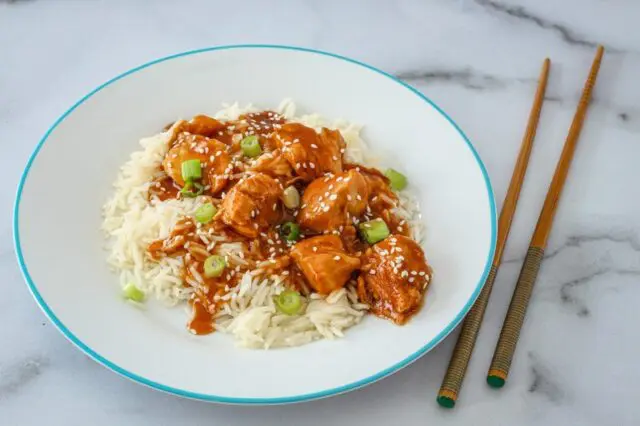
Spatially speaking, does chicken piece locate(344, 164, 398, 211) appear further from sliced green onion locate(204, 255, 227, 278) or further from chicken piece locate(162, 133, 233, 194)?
sliced green onion locate(204, 255, 227, 278)

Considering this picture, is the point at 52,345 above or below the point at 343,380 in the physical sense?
below

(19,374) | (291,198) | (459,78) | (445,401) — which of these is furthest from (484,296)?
(19,374)

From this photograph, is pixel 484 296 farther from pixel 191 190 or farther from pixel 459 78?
pixel 459 78

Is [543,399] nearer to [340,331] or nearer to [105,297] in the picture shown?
[340,331]

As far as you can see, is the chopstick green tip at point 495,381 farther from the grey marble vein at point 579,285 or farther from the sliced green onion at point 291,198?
the sliced green onion at point 291,198

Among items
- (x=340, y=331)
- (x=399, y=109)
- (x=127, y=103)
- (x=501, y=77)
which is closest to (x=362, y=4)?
(x=501, y=77)

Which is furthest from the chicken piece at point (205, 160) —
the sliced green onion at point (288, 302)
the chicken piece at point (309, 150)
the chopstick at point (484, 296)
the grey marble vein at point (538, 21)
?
the grey marble vein at point (538, 21)
